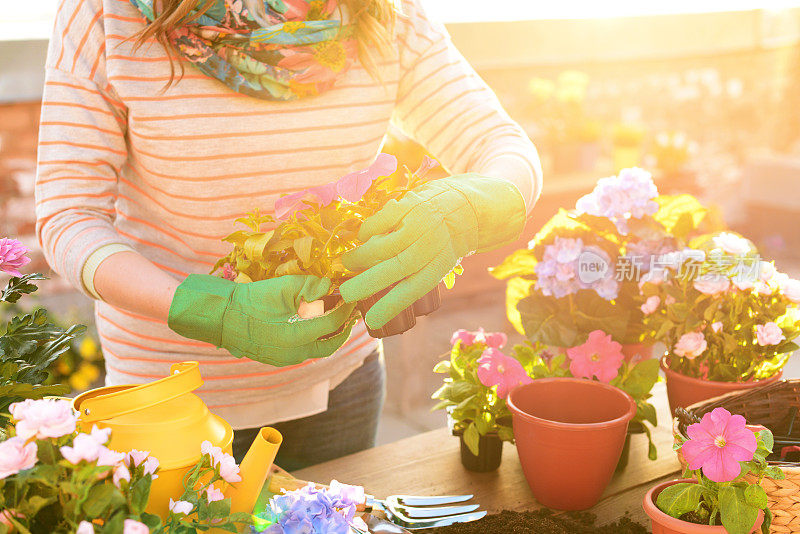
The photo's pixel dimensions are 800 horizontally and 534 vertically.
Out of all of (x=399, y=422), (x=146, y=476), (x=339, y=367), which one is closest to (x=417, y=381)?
(x=399, y=422)

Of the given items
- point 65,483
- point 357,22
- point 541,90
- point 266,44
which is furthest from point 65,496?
point 541,90

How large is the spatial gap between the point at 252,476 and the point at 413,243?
13.0 inches

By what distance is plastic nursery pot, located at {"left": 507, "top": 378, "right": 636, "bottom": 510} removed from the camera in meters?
1.04

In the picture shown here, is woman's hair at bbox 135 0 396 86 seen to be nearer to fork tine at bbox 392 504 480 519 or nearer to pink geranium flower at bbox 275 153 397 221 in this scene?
pink geranium flower at bbox 275 153 397 221

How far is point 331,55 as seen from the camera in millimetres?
1213

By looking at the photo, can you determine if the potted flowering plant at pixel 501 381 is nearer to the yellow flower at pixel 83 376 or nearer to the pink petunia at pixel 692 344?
the pink petunia at pixel 692 344

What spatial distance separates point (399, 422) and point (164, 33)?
253 centimetres

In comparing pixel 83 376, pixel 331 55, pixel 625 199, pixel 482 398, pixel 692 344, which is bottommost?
pixel 83 376

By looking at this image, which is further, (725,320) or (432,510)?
(725,320)

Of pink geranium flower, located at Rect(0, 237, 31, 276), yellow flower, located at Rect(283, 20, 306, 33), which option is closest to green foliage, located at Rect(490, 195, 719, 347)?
yellow flower, located at Rect(283, 20, 306, 33)

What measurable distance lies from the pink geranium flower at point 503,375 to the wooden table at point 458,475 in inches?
5.8

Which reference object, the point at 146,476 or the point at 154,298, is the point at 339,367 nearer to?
the point at 154,298

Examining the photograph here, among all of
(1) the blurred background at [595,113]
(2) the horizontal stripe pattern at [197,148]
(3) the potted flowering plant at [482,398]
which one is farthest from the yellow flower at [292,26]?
(1) the blurred background at [595,113]

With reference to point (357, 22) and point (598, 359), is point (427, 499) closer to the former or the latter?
point (598, 359)
